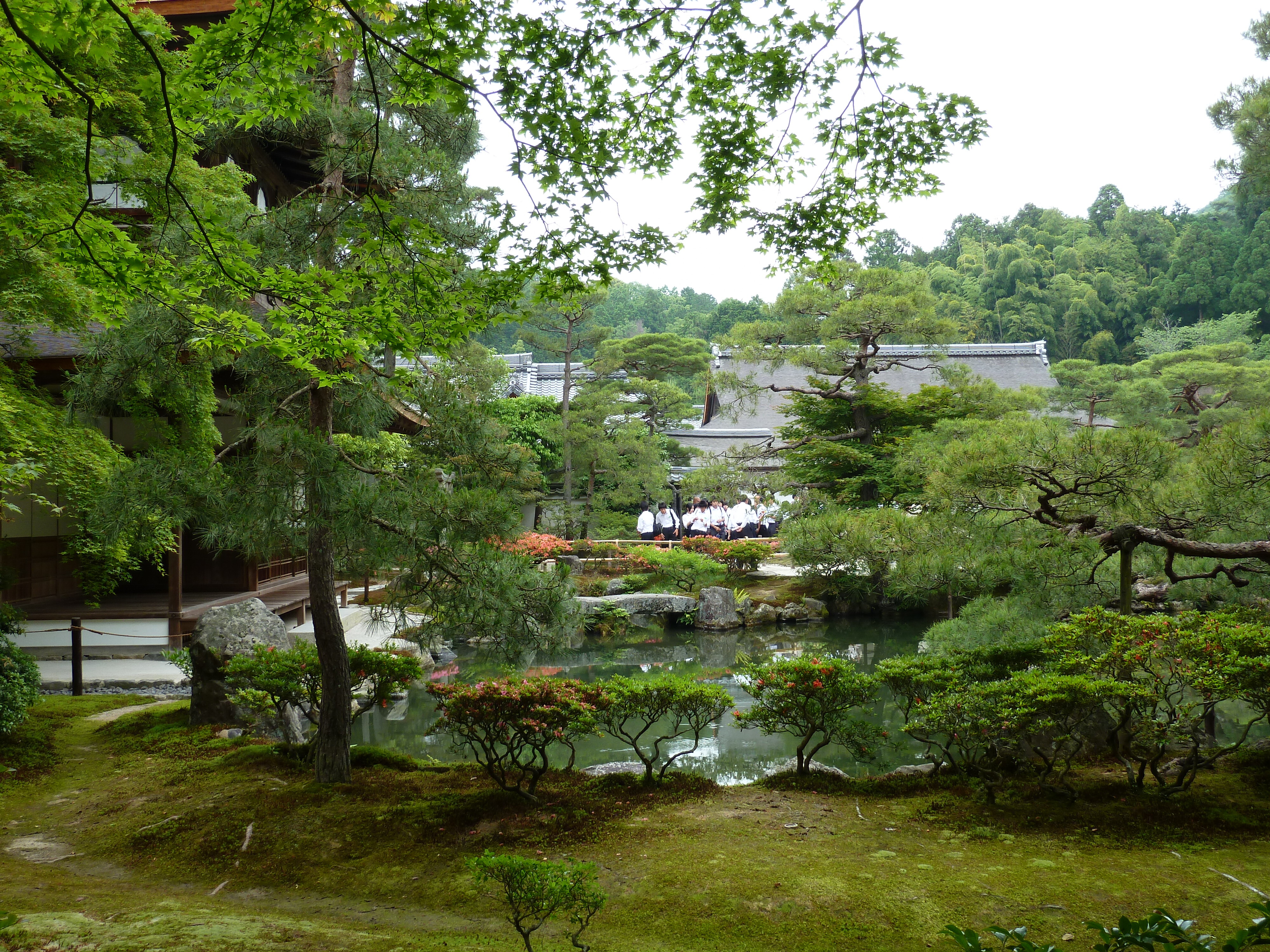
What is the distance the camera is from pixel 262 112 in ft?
11.2

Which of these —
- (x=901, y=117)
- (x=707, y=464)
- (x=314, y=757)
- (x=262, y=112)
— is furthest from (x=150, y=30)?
(x=707, y=464)

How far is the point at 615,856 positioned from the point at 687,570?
1121 centimetres

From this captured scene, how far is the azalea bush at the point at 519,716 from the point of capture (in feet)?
14.5

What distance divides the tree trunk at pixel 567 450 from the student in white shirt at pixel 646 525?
5.07 ft

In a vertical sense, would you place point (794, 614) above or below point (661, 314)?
below

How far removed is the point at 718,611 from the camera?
45.8 feet

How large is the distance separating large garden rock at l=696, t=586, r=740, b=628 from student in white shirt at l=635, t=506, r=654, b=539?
172 inches

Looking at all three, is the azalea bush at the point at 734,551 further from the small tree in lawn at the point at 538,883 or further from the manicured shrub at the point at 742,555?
the small tree in lawn at the point at 538,883

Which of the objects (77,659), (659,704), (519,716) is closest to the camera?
(519,716)

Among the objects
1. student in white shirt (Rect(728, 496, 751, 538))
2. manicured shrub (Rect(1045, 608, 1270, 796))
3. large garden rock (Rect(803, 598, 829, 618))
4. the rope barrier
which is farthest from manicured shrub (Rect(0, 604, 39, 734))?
student in white shirt (Rect(728, 496, 751, 538))

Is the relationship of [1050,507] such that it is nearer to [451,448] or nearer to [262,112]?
[451,448]

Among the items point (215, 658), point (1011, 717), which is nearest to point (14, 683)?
point (215, 658)

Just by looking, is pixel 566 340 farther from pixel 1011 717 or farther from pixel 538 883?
pixel 538 883

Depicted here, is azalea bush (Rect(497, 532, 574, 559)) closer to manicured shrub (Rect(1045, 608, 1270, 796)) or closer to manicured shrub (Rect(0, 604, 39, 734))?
manicured shrub (Rect(0, 604, 39, 734))
